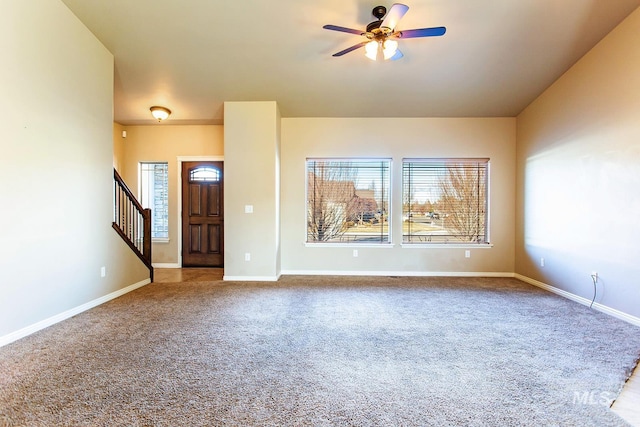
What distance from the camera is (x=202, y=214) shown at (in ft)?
18.8

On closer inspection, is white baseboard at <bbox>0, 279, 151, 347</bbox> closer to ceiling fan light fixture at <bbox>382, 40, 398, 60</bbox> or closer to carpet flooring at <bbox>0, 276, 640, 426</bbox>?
carpet flooring at <bbox>0, 276, 640, 426</bbox>

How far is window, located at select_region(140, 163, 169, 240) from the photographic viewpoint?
18.9 ft

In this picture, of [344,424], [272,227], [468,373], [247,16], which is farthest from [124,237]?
[468,373]

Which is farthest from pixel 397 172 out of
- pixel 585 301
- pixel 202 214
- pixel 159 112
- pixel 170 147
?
pixel 170 147

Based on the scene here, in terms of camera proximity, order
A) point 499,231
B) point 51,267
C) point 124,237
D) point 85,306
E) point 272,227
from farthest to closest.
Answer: point 499,231 → point 272,227 → point 124,237 → point 85,306 → point 51,267

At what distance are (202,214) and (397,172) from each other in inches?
147

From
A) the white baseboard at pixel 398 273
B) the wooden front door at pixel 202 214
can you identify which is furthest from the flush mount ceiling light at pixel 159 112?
the white baseboard at pixel 398 273

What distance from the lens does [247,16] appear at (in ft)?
10.4

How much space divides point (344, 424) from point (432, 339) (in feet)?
4.39

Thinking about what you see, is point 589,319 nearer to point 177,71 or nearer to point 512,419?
point 512,419

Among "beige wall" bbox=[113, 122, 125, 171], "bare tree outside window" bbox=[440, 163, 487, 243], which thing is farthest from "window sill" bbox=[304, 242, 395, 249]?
"beige wall" bbox=[113, 122, 125, 171]

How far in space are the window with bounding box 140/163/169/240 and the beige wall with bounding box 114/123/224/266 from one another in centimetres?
12

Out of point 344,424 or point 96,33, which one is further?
point 96,33

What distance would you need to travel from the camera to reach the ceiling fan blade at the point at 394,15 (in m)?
2.38
